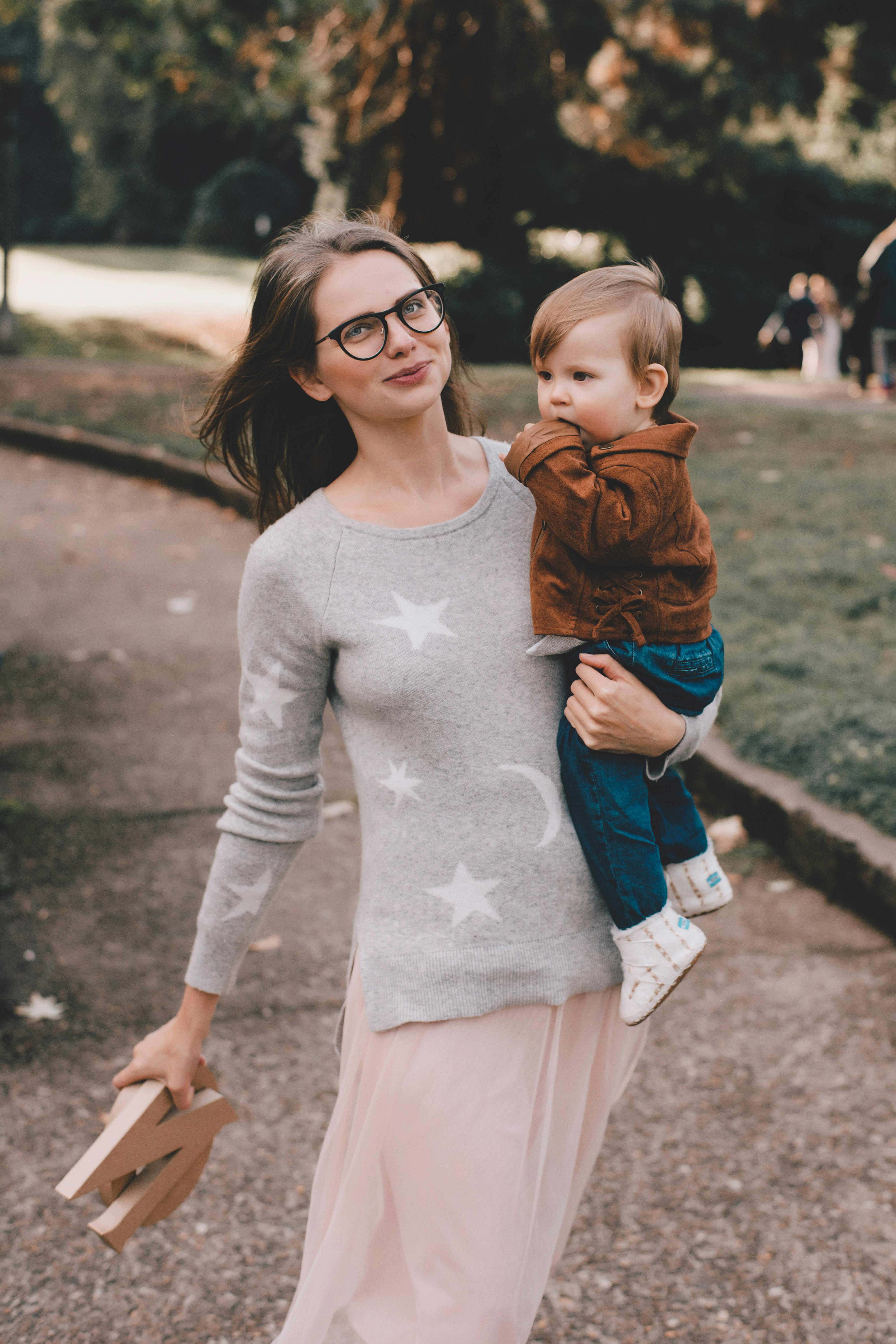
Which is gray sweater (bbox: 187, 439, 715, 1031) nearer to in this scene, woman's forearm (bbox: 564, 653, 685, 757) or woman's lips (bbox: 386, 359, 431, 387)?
woman's forearm (bbox: 564, 653, 685, 757)

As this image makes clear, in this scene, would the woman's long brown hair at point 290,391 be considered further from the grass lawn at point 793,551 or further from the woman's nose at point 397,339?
the grass lawn at point 793,551

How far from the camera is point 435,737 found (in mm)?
1834

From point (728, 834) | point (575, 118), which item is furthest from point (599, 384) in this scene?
point (575, 118)

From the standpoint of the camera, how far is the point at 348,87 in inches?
734

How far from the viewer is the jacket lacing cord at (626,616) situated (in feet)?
6.05

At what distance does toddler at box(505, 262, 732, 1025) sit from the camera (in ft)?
5.90

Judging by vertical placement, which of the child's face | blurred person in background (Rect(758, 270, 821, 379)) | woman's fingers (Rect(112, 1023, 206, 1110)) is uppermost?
the child's face

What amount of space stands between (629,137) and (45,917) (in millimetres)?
18725

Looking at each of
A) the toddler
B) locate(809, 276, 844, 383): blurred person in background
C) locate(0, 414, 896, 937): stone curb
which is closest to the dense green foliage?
locate(809, 276, 844, 383): blurred person in background

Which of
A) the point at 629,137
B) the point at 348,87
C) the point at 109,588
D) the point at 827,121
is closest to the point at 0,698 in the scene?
the point at 109,588

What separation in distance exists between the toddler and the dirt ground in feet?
2.31

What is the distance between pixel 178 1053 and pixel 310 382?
3.53ft

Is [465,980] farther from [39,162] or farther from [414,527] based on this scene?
[39,162]

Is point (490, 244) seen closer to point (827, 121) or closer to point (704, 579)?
point (827, 121)
